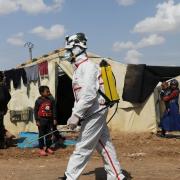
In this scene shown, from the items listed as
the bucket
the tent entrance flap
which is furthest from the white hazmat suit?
the tent entrance flap

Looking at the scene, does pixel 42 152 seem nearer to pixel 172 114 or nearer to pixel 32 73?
pixel 172 114

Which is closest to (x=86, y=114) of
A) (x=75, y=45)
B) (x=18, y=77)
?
(x=75, y=45)

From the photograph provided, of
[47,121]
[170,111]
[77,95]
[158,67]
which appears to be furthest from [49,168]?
[158,67]

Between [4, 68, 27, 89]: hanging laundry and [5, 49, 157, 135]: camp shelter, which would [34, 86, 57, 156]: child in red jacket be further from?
[4, 68, 27, 89]: hanging laundry

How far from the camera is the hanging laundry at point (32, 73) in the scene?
541 inches

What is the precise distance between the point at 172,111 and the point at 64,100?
5.02m

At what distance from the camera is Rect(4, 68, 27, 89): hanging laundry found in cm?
1410

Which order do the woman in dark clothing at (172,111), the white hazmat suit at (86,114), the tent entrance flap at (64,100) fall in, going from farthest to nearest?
the tent entrance flap at (64,100), the woman in dark clothing at (172,111), the white hazmat suit at (86,114)

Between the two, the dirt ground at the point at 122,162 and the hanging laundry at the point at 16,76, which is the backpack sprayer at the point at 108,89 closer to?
the dirt ground at the point at 122,162

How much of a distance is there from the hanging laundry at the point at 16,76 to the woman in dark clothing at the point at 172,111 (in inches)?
179

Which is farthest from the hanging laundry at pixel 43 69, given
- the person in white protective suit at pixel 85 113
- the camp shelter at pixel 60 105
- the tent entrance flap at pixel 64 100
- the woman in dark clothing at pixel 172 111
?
the person in white protective suit at pixel 85 113

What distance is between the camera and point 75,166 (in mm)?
5699

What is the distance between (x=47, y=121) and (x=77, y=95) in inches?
166

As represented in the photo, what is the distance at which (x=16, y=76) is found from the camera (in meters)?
14.4
